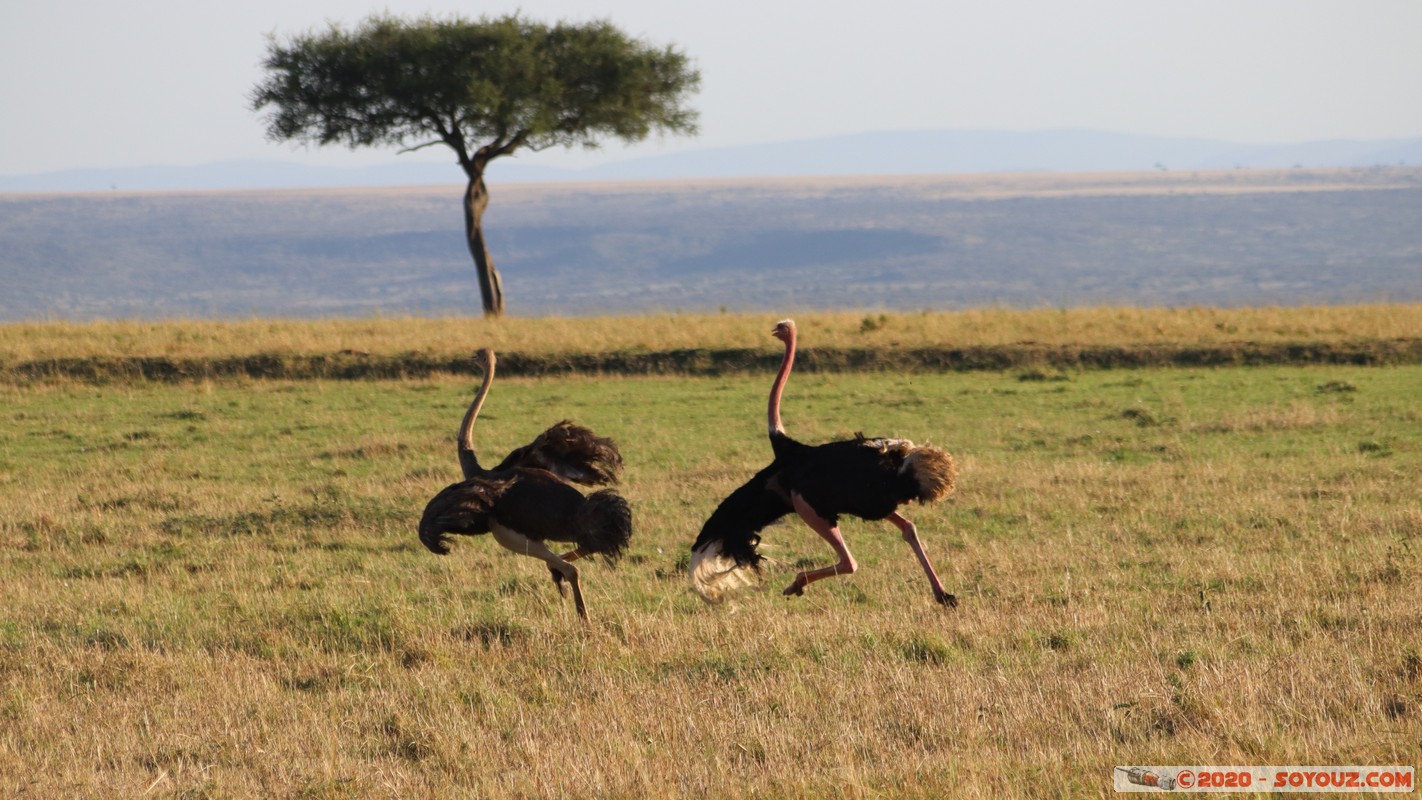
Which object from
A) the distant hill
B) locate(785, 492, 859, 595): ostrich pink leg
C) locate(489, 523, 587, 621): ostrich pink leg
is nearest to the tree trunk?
locate(489, 523, 587, 621): ostrich pink leg

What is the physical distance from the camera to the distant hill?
12238cm

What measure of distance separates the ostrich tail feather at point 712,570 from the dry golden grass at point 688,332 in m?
15.4

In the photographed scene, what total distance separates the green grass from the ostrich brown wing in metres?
→ 0.50

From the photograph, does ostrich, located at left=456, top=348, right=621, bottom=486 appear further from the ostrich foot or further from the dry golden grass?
the dry golden grass

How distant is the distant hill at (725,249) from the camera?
12238cm

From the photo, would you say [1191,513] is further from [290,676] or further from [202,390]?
[202,390]

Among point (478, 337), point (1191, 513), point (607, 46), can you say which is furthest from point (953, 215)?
point (1191, 513)

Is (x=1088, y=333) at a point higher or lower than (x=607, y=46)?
lower

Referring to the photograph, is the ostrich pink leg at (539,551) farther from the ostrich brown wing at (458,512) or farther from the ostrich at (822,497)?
the ostrich at (822,497)

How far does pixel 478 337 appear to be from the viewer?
24844 mm

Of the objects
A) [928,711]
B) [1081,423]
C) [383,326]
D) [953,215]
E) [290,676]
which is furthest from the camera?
[953,215]

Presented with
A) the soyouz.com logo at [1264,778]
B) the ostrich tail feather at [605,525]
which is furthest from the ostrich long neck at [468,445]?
the soyouz.com logo at [1264,778]

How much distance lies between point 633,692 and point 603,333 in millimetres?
18692

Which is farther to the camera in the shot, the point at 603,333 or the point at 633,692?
the point at 603,333
